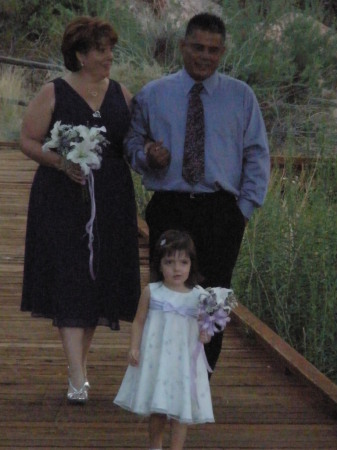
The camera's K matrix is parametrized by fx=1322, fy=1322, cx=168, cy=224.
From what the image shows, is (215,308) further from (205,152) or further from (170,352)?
(205,152)

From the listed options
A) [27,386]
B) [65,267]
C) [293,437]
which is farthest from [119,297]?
[293,437]

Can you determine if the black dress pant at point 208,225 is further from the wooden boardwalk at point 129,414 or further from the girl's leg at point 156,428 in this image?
the girl's leg at point 156,428

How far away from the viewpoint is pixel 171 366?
16.9 feet

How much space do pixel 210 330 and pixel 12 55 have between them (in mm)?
23884

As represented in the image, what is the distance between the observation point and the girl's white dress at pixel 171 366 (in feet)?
16.8

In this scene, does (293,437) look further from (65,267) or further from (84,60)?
(84,60)

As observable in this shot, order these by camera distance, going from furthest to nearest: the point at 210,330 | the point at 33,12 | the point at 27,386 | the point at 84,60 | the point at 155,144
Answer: the point at 33,12 → the point at 27,386 → the point at 84,60 → the point at 155,144 → the point at 210,330

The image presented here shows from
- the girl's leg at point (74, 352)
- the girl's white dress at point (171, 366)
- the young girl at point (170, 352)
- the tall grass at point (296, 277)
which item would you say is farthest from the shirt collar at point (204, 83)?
the tall grass at point (296, 277)

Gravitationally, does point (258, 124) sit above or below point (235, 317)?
above

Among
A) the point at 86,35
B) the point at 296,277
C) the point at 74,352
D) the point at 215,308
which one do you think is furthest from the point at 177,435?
the point at 296,277

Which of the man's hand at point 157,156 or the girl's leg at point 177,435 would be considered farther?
the man's hand at point 157,156

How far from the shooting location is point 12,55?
2841 centimetres

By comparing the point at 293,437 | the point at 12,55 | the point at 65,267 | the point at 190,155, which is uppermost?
the point at 190,155

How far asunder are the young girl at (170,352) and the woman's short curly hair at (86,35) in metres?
1.36
